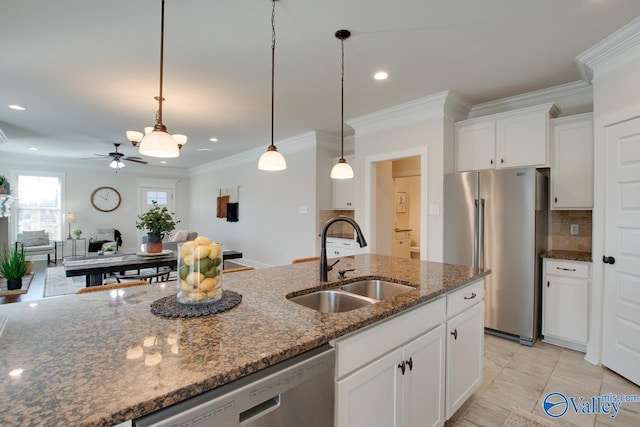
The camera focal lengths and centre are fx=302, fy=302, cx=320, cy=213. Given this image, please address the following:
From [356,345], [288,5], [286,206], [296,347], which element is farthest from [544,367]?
[286,206]

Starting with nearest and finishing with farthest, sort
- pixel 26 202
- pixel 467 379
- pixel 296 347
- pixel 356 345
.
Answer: pixel 296 347
pixel 356 345
pixel 467 379
pixel 26 202

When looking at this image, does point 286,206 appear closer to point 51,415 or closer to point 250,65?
point 250,65

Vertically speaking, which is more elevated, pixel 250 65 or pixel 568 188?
pixel 250 65

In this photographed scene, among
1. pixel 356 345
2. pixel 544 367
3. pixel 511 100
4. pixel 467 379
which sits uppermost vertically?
pixel 511 100

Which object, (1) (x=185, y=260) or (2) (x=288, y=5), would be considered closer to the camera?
(1) (x=185, y=260)

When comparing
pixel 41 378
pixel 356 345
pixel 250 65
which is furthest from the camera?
pixel 250 65

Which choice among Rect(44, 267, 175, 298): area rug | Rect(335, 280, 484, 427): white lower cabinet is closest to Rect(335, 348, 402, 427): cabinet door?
Rect(335, 280, 484, 427): white lower cabinet

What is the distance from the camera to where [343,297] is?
1.69 metres

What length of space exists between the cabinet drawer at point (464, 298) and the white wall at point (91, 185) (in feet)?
31.0

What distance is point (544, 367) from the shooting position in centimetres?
253

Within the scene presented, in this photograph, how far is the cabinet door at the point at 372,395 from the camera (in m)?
1.11

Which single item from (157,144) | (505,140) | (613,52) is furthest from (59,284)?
(613,52)

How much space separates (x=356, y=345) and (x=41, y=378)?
0.92m

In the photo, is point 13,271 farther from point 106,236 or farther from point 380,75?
point 380,75
